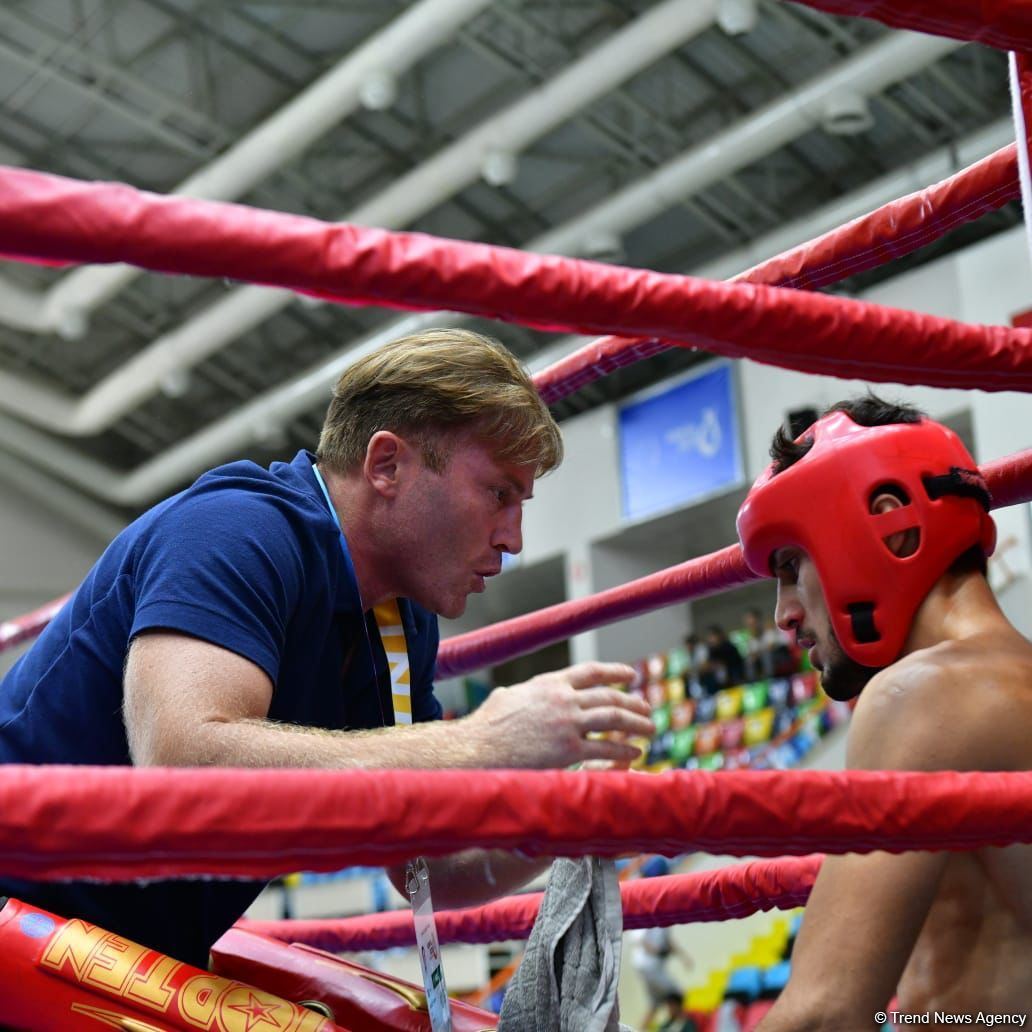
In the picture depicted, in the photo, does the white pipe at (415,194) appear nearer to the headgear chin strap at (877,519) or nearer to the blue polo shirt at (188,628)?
→ the headgear chin strap at (877,519)

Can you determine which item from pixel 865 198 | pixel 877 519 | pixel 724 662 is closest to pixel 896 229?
pixel 877 519

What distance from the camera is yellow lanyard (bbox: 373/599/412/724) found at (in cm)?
152

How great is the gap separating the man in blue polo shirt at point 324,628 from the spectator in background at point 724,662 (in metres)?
7.48

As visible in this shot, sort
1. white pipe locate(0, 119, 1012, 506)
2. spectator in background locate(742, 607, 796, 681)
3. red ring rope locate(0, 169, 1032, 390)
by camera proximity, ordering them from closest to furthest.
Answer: red ring rope locate(0, 169, 1032, 390), white pipe locate(0, 119, 1012, 506), spectator in background locate(742, 607, 796, 681)

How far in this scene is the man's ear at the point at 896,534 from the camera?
1.35 metres

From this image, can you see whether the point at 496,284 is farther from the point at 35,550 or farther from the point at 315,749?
the point at 35,550

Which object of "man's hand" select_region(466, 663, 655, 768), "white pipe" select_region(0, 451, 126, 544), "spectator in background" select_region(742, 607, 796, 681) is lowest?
"man's hand" select_region(466, 663, 655, 768)

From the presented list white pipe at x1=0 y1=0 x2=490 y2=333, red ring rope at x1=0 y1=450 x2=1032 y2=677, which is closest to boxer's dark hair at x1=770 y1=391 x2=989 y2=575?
red ring rope at x1=0 y1=450 x2=1032 y2=677

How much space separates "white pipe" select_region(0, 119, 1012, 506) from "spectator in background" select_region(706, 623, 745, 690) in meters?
2.16

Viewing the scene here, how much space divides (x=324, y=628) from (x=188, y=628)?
26cm

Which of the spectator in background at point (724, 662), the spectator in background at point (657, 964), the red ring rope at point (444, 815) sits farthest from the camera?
the spectator in background at point (724, 662)

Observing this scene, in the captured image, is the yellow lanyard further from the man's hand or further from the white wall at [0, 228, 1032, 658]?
the white wall at [0, 228, 1032, 658]

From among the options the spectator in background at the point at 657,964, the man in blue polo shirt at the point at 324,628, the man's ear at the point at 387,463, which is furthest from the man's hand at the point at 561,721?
the spectator in background at the point at 657,964

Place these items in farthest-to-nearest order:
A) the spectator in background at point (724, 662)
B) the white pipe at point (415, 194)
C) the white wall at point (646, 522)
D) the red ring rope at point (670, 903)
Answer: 1. the spectator in background at point (724, 662)
2. the white wall at point (646, 522)
3. the white pipe at point (415, 194)
4. the red ring rope at point (670, 903)
